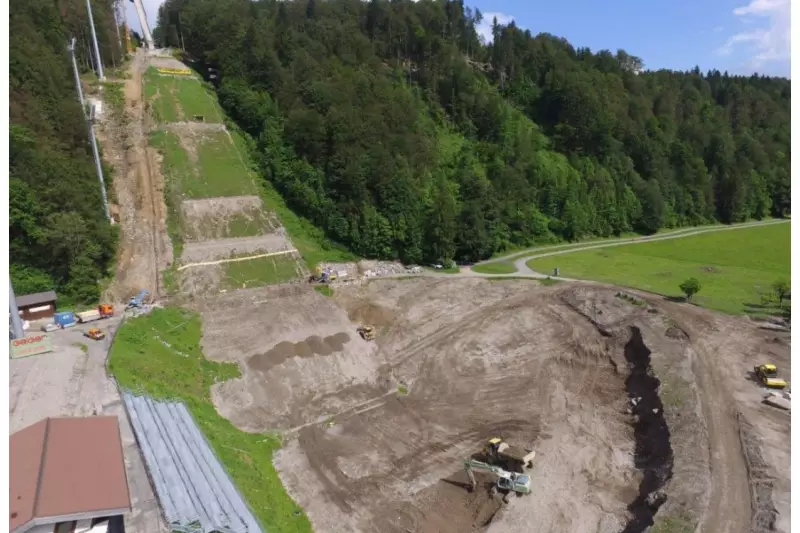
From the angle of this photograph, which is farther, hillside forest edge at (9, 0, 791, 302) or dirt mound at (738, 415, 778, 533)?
hillside forest edge at (9, 0, 791, 302)

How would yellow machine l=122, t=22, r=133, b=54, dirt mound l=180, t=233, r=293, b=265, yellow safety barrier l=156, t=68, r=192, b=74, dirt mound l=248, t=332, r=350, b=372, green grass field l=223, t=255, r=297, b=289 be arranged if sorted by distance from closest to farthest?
1. dirt mound l=248, t=332, r=350, b=372
2. green grass field l=223, t=255, r=297, b=289
3. dirt mound l=180, t=233, r=293, b=265
4. yellow safety barrier l=156, t=68, r=192, b=74
5. yellow machine l=122, t=22, r=133, b=54

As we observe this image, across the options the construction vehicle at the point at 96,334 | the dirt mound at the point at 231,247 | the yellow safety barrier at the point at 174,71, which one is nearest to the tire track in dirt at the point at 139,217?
the dirt mound at the point at 231,247

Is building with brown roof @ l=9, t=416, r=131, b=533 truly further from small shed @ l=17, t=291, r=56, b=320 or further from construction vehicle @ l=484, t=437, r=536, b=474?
small shed @ l=17, t=291, r=56, b=320

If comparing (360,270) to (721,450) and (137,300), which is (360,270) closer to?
(137,300)

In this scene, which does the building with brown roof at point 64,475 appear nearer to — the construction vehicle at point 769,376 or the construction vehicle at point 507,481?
the construction vehicle at point 507,481

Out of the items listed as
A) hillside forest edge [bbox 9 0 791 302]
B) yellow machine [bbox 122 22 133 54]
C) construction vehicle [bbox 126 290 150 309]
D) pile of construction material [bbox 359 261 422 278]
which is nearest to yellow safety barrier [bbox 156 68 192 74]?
hillside forest edge [bbox 9 0 791 302]

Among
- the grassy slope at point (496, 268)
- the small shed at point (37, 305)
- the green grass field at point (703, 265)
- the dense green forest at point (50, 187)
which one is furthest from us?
the grassy slope at point (496, 268)

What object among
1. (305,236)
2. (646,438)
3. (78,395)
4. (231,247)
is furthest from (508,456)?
(305,236)
